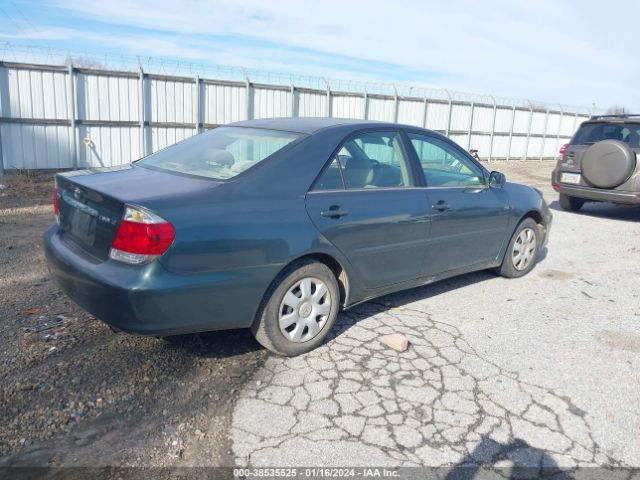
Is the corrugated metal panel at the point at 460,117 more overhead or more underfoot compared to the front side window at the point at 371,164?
more overhead

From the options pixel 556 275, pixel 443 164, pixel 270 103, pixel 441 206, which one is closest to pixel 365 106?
pixel 270 103

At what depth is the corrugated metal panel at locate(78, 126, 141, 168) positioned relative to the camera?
39.9 feet

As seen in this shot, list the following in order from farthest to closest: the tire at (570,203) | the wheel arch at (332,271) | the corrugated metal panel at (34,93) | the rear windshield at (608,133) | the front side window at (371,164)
Answer: the corrugated metal panel at (34,93), the tire at (570,203), the rear windshield at (608,133), the front side window at (371,164), the wheel arch at (332,271)

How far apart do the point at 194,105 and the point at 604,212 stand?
9557 millimetres

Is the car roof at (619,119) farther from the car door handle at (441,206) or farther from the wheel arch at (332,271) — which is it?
the wheel arch at (332,271)

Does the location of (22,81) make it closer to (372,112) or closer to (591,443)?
(372,112)

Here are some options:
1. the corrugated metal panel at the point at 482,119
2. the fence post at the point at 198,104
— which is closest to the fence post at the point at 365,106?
the fence post at the point at 198,104

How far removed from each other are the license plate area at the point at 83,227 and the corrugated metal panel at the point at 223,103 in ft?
35.5

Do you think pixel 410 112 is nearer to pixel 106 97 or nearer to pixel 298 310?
pixel 106 97

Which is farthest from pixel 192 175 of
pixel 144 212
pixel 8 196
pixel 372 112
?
pixel 372 112

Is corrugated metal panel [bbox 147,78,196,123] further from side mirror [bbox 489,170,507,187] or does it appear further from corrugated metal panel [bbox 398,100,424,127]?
side mirror [bbox 489,170,507,187]

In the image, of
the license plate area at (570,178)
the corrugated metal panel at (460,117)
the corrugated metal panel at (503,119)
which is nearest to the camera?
the license plate area at (570,178)

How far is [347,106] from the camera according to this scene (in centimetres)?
1669

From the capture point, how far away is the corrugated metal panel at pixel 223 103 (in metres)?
13.8
